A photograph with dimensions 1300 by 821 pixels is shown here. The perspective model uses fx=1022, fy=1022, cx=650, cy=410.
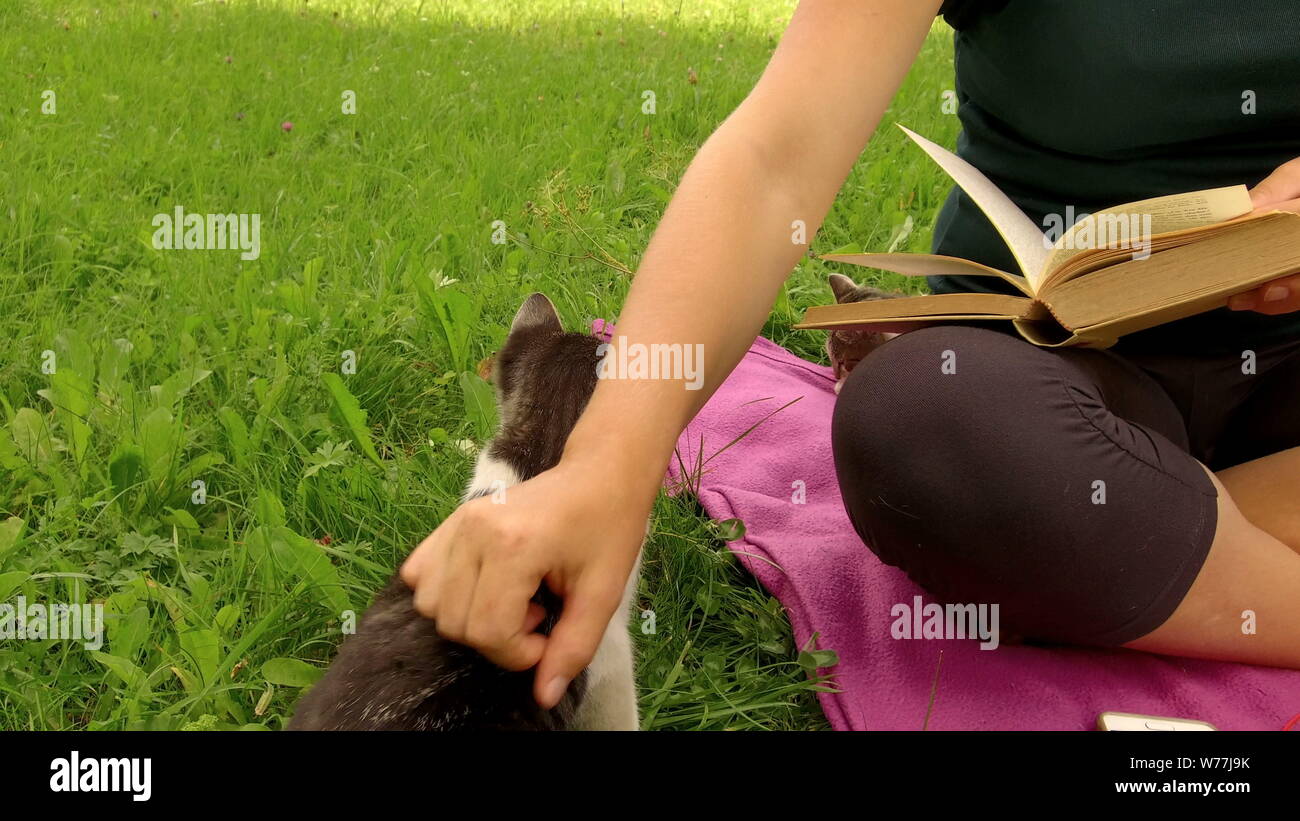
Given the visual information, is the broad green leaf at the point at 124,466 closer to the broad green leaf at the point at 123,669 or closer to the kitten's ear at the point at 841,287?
→ the broad green leaf at the point at 123,669

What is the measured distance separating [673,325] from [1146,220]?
2.98 ft

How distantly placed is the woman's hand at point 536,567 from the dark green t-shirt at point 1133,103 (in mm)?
1301

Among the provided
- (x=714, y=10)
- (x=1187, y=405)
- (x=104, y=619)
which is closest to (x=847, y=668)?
(x=1187, y=405)

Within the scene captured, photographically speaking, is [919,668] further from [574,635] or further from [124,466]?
[124,466]

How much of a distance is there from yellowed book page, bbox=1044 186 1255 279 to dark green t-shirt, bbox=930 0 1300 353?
0.85ft

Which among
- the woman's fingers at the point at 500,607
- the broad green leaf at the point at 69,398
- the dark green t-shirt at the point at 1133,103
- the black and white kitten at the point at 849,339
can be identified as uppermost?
the dark green t-shirt at the point at 1133,103

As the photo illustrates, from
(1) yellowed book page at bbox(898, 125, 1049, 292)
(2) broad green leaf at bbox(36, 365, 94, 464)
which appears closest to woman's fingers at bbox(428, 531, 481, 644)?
(1) yellowed book page at bbox(898, 125, 1049, 292)

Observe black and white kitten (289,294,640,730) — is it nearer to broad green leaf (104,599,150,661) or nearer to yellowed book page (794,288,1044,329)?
broad green leaf (104,599,150,661)

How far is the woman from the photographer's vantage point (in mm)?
1346

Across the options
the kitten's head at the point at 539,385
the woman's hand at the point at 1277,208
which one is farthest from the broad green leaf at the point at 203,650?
the woman's hand at the point at 1277,208

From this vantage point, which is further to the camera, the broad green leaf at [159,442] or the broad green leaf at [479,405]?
the broad green leaf at [479,405]

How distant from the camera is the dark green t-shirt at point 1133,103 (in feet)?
6.04
